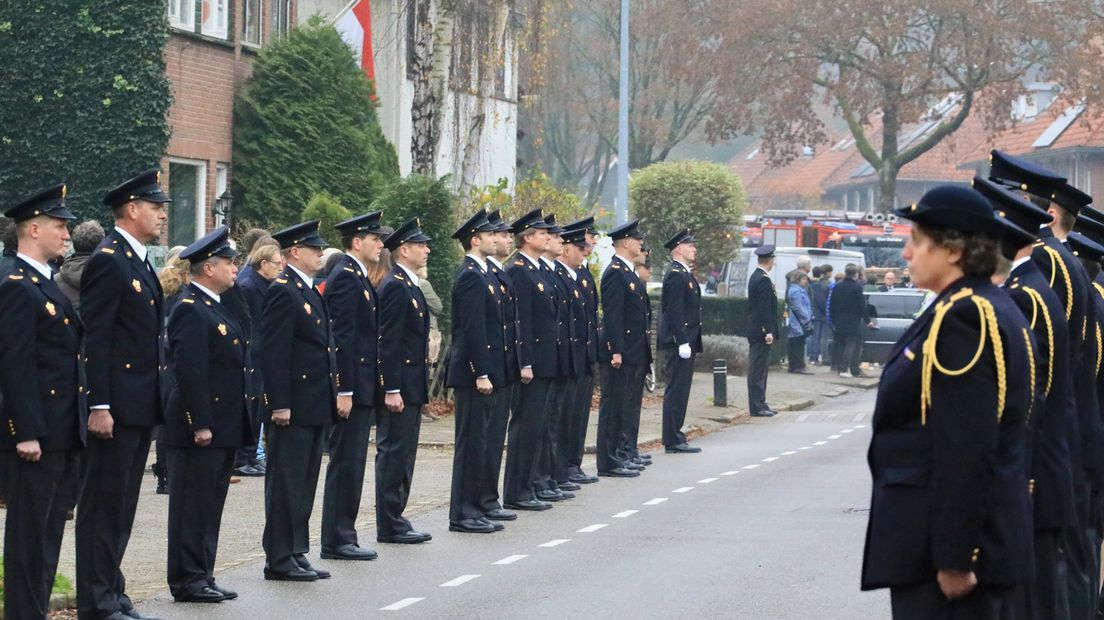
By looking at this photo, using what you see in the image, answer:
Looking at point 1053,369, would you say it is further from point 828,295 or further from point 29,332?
point 828,295

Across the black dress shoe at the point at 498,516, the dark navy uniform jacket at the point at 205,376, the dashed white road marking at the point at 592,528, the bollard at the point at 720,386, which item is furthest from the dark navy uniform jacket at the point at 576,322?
the bollard at the point at 720,386

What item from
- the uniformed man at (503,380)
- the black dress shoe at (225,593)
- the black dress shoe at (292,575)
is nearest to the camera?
the black dress shoe at (225,593)

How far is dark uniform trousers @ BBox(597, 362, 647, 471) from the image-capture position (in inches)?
706

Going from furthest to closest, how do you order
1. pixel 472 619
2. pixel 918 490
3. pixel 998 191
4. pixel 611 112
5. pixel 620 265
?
1. pixel 611 112
2. pixel 620 265
3. pixel 472 619
4. pixel 998 191
5. pixel 918 490

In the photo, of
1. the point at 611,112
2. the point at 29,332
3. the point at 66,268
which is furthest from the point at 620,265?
the point at 611,112

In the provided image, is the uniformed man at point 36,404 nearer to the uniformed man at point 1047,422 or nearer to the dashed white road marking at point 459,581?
the dashed white road marking at point 459,581

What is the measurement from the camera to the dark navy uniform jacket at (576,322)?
1617 cm

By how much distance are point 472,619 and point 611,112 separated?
55.3 metres

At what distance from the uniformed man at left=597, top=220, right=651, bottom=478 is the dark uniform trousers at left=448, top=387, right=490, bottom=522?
405cm

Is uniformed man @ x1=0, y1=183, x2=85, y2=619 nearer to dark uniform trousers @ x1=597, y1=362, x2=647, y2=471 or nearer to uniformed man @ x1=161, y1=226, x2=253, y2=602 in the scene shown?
uniformed man @ x1=161, y1=226, x2=253, y2=602

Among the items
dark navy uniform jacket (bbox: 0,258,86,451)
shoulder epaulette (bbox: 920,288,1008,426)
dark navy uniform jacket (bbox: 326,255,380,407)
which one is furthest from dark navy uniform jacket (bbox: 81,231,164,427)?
shoulder epaulette (bbox: 920,288,1008,426)

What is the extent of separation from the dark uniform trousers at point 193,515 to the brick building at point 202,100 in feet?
51.7

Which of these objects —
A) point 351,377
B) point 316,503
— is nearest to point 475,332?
point 351,377

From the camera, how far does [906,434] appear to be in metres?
6.18
